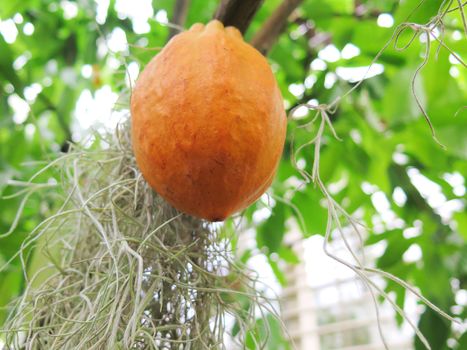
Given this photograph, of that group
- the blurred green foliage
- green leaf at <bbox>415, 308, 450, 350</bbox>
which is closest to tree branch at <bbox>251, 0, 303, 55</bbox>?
the blurred green foliage

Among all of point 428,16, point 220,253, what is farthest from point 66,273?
point 428,16

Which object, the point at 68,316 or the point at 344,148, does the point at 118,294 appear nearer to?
the point at 68,316

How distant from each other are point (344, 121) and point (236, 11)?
47 cm

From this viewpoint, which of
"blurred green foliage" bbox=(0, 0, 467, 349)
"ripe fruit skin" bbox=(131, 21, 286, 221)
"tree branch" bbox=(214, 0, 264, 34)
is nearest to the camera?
"ripe fruit skin" bbox=(131, 21, 286, 221)


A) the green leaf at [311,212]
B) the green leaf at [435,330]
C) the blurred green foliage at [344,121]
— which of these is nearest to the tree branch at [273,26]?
the blurred green foliage at [344,121]

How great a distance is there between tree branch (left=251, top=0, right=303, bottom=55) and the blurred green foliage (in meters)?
0.13

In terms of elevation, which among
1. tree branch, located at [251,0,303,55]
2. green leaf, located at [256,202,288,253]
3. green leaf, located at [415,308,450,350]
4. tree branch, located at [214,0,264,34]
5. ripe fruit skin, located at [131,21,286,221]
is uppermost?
tree branch, located at [251,0,303,55]

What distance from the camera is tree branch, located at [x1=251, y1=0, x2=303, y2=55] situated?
22.9 inches

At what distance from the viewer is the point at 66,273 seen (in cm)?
44

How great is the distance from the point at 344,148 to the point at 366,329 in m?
2.51

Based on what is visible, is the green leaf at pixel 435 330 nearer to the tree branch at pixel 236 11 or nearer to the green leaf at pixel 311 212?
the green leaf at pixel 311 212

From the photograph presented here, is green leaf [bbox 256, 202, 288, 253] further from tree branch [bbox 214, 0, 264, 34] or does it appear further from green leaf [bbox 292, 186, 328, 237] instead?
tree branch [bbox 214, 0, 264, 34]

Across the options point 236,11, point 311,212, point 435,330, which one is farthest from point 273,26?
point 435,330

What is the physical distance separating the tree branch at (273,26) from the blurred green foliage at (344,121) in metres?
0.13
